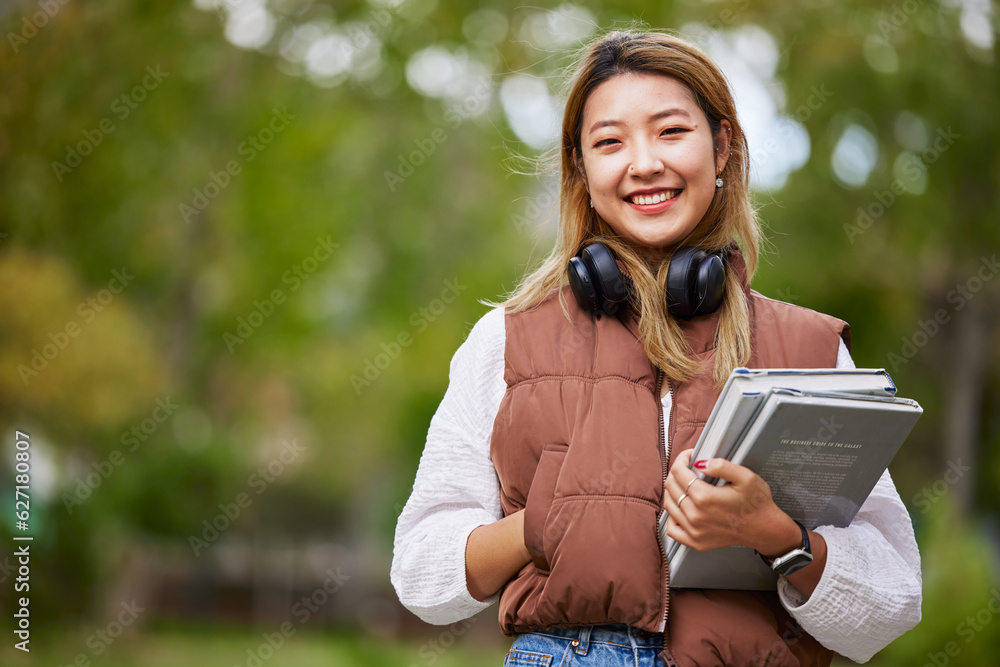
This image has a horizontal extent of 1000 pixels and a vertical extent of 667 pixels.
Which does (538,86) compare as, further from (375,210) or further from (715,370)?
(715,370)

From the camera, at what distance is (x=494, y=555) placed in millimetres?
1935

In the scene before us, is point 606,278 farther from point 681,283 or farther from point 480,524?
point 480,524

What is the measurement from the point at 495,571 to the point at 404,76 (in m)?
13.0

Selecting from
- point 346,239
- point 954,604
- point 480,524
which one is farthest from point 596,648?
point 346,239

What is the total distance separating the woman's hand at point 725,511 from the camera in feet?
5.57

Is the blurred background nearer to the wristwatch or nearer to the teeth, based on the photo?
the teeth

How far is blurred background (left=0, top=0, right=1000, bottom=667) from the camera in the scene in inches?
380

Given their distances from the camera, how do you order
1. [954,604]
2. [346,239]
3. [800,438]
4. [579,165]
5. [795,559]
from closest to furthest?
1. [800,438]
2. [795,559]
3. [579,165]
4. [954,604]
5. [346,239]

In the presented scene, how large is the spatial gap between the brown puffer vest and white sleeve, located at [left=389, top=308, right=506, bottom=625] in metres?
0.07

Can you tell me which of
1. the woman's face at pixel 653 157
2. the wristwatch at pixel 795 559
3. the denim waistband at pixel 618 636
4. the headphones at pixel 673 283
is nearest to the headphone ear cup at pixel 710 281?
the headphones at pixel 673 283

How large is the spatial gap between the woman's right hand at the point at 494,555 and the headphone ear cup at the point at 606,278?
1.58 feet

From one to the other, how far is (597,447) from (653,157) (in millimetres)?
670

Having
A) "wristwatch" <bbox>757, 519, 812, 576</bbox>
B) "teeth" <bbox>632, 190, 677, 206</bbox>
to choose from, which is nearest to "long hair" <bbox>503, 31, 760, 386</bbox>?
"teeth" <bbox>632, 190, 677, 206</bbox>

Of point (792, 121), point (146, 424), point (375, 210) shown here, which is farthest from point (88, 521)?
point (792, 121)
